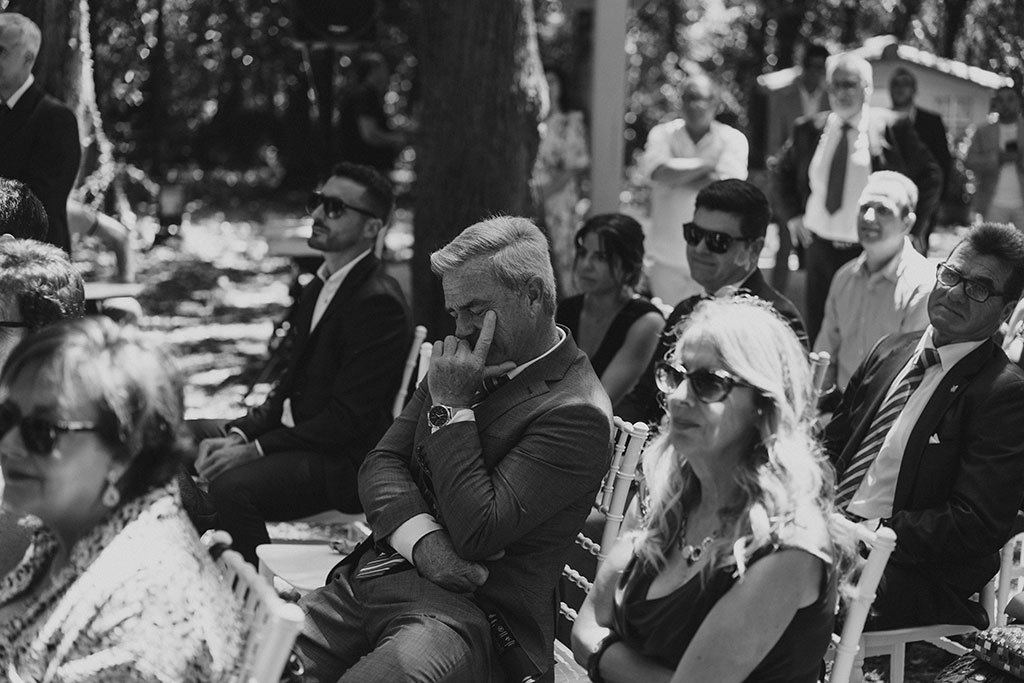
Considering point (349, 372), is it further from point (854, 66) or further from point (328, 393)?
point (854, 66)

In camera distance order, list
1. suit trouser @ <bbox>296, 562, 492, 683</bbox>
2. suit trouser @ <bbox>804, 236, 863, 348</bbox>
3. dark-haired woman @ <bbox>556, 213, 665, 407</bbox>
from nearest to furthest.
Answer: suit trouser @ <bbox>296, 562, 492, 683</bbox>, dark-haired woman @ <bbox>556, 213, 665, 407</bbox>, suit trouser @ <bbox>804, 236, 863, 348</bbox>

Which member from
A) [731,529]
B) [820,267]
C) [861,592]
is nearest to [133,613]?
[731,529]

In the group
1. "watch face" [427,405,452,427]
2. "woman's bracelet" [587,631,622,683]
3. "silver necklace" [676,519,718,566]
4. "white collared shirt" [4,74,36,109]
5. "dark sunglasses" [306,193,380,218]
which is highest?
"white collared shirt" [4,74,36,109]

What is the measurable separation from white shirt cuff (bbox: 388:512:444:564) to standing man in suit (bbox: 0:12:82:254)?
10.4 feet

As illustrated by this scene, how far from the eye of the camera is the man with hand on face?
16.2 ft

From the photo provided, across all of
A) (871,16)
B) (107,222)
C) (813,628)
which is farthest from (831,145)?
(871,16)

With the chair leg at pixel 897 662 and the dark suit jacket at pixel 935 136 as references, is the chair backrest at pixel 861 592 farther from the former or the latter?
the dark suit jacket at pixel 935 136

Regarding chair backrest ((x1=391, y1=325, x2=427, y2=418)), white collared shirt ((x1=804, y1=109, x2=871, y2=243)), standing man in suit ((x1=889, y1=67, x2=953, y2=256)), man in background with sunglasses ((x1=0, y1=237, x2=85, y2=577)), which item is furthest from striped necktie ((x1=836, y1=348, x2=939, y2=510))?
standing man in suit ((x1=889, y1=67, x2=953, y2=256))

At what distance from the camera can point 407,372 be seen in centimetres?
452

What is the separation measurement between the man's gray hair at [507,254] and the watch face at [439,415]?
0.34 m

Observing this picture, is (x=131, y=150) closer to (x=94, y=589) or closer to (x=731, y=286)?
(x=731, y=286)

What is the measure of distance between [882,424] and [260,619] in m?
1.96

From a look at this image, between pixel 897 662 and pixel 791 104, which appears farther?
pixel 791 104

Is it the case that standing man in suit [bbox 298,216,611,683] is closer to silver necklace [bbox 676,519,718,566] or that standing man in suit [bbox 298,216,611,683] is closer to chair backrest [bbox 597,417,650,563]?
chair backrest [bbox 597,417,650,563]
